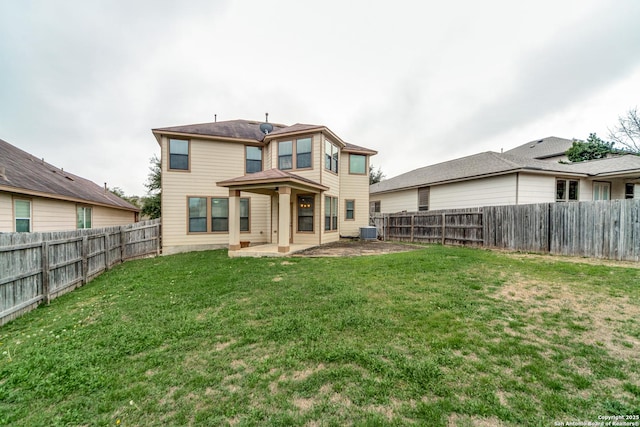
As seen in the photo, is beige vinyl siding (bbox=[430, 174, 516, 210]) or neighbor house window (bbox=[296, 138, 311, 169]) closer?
neighbor house window (bbox=[296, 138, 311, 169])

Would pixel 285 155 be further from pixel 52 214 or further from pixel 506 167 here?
pixel 506 167

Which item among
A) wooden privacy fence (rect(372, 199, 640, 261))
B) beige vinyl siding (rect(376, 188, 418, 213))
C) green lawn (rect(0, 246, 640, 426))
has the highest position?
beige vinyl siding (rect(376, 188, 418, 213))

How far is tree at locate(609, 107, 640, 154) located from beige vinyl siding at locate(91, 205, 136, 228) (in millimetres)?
36920

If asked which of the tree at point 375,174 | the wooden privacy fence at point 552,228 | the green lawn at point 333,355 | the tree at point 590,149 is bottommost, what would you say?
the green lawn at point 333,355

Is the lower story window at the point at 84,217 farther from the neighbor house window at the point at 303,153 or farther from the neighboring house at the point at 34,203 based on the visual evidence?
the neighbor house window at the point at 303,153

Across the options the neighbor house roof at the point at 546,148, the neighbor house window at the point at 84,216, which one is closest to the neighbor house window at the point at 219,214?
the neighbor house window at the point at 84,216

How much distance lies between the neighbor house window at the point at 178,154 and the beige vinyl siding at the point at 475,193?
14.8 metres

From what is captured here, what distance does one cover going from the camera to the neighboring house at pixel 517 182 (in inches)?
472

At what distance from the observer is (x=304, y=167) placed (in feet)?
39.0

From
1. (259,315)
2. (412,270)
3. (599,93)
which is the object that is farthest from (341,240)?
(599,93)

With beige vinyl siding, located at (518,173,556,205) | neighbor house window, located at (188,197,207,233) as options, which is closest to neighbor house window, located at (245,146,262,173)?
neighbor house window, located at (188,197,207,233)

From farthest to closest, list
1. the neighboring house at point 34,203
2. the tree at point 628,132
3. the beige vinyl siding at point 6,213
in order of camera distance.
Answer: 1. the tree at point 628,132
2. the neighboring house at point 34,203
3. the beige vinyl siding at point 6,213

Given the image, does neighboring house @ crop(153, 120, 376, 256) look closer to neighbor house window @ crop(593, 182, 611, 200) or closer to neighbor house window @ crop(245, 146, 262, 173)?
neighbor house window @ crop(245, 146, 262, 173)

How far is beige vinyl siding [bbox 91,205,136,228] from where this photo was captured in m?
14.2
